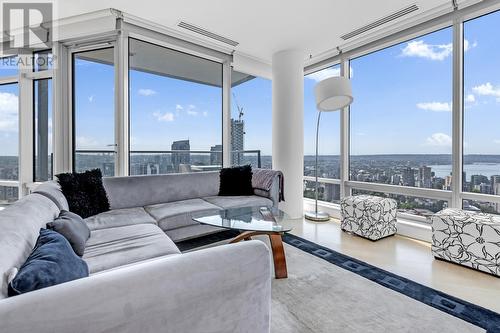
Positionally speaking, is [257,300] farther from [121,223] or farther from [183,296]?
[121,223]

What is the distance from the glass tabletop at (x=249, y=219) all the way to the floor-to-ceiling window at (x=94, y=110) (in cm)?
200

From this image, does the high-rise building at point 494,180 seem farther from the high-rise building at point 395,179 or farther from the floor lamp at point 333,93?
the floor lamp at point 333,93

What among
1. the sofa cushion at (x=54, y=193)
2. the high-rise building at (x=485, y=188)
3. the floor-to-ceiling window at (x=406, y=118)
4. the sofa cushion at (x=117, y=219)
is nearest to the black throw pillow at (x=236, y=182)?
the sofa cushion at (x=117, y=219)

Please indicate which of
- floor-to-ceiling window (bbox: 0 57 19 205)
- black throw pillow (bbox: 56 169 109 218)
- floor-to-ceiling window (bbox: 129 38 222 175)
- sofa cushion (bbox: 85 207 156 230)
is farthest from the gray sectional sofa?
floor-to-ceiling window (bbox: 0 57 19 205)

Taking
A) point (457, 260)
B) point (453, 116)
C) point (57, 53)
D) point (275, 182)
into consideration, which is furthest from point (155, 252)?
point (57, 53)

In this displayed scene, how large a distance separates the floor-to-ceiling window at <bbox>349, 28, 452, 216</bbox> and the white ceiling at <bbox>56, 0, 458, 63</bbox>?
54cm

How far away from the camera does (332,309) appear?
1.67 meters

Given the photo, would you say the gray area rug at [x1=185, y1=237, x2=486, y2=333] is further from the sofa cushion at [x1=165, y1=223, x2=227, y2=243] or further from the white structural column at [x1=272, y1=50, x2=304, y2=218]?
the white structural column at [x1=272, y1=50, x2=304, y2=218]

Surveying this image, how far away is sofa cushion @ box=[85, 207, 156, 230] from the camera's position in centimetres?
223

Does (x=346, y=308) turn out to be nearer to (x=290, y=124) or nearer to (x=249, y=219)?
(x=249, y=219)

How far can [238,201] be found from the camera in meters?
3.20

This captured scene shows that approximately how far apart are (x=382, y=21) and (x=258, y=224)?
3.02 meters

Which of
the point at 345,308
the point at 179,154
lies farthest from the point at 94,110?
the point at 345,308

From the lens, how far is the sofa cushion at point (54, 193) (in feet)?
6.88
